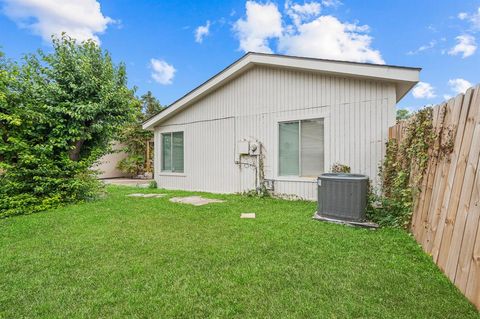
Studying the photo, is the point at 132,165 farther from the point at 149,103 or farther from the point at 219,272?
the point at 219,272

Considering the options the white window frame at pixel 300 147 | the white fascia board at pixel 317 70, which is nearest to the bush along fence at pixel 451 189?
the white fascia board at pixel 317 70

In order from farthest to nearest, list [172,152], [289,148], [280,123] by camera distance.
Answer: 1. [172,152]
2. [280,123]
3. [289,148]

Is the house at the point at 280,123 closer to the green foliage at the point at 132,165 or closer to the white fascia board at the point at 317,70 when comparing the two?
the white fascia board at the point at 317,70

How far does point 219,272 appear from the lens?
2486 millimetres

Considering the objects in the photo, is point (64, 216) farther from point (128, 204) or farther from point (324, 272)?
point (324, 272)

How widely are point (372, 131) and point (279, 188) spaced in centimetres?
274

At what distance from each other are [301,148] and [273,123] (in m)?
1.13

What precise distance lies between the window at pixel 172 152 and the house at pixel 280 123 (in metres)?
0.04

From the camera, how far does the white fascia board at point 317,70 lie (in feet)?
16.5

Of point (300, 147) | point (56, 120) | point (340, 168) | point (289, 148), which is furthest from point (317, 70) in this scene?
point (56, 120)

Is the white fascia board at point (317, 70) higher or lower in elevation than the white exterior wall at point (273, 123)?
higher

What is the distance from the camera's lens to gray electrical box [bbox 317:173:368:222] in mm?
4191

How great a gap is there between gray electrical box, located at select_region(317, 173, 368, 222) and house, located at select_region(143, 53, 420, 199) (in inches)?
64.7

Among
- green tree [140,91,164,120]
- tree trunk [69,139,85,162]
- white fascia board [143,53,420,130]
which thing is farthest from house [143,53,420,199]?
green tree [140,91,164,120]
